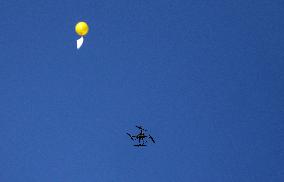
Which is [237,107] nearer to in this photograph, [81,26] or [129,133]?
[129,133]

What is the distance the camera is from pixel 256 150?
15.6 m

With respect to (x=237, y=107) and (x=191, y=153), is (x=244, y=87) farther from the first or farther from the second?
(x=191, y=153)

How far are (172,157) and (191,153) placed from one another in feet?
2.63

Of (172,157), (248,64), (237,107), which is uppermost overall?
(248,64)

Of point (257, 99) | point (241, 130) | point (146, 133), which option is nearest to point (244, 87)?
point (257, 99)

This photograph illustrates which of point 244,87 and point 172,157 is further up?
point 244,87

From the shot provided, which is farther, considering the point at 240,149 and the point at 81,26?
the point at 240,149

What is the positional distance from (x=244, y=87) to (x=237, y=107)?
889 millimetres

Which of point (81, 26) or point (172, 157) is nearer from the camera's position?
point (81, 26)

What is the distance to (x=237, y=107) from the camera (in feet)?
52.6

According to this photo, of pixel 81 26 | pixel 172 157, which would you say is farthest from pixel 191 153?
pixel 81 26

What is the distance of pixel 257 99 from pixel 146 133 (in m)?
4.82

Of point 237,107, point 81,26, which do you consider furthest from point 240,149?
point 81,26

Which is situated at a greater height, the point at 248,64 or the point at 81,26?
the point at 248,64
